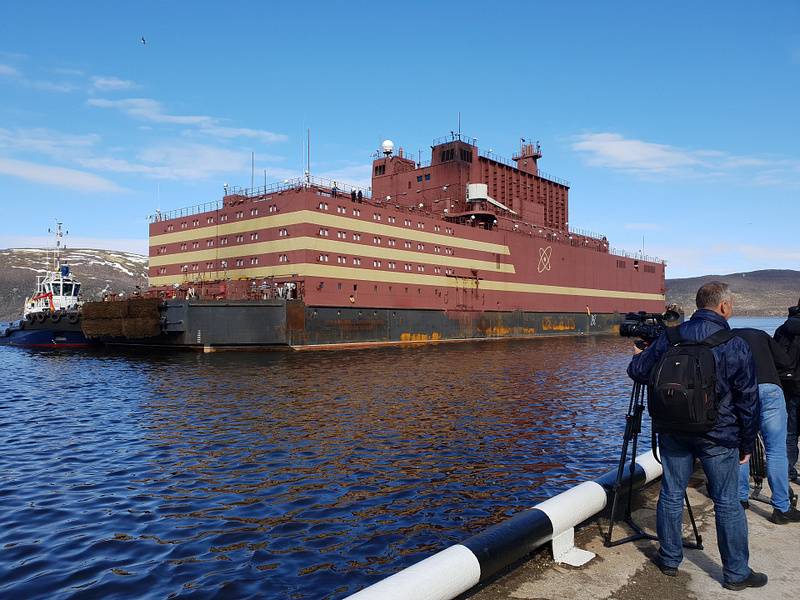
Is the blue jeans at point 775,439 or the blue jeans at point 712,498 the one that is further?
the blue jeans at point 775,439

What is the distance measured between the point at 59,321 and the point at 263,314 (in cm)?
1962

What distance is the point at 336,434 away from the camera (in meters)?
12.8

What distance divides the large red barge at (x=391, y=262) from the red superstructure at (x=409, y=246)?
116 mm

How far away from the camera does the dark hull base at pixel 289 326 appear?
35.1 m

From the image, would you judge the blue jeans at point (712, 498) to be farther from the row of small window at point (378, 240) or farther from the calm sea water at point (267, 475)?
the row of small window at point (378, 240)

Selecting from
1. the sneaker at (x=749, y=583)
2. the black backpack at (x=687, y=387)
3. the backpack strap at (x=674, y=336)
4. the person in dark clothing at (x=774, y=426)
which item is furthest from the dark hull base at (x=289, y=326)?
the sneaker at (x=749, y=583)

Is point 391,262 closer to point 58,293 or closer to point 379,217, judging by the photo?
point 379,217

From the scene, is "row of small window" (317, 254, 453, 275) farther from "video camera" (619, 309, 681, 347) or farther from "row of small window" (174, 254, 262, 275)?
"video camera" (619, 309, 681, 347)

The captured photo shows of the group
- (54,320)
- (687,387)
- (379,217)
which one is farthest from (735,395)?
(54,320)

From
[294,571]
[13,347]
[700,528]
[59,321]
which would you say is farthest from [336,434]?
[13,347]

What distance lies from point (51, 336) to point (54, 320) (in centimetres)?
144

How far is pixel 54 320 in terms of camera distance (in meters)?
42.9

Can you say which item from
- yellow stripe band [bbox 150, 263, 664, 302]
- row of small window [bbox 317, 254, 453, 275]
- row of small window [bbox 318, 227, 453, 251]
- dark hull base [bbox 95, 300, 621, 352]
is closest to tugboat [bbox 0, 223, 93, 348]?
dark hull base [bbox 95, 300, 621, 352]

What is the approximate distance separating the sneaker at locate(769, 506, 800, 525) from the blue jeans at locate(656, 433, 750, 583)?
1.77 m
